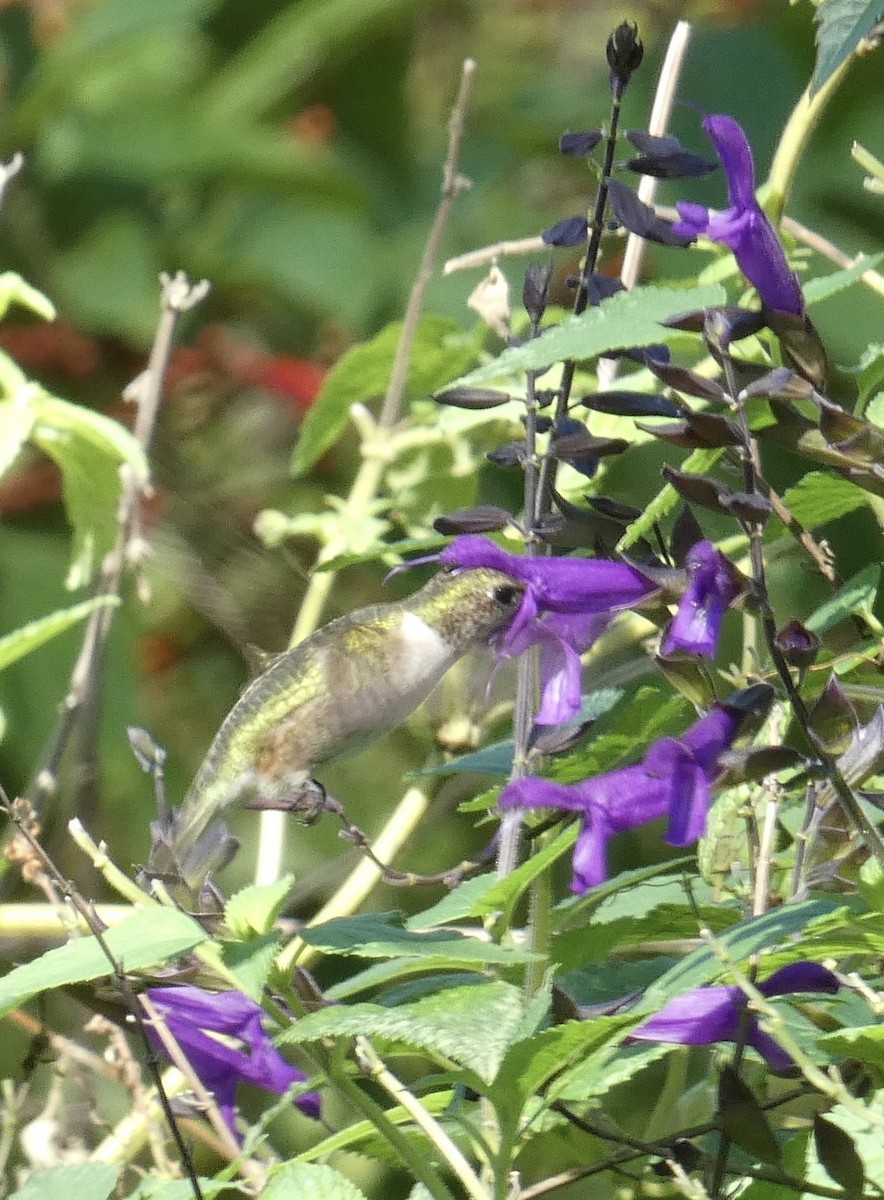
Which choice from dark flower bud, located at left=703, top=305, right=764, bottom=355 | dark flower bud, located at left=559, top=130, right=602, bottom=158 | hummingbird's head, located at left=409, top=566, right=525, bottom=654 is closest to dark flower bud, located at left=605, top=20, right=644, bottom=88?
dark flower bud, located at left=559, top=130, right=602, bottom=158

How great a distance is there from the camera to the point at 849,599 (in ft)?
2.55

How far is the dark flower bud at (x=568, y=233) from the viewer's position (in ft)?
2.67

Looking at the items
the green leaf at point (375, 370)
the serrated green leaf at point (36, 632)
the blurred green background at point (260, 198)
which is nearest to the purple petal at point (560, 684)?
the serrated green leaf at point (36, 632)

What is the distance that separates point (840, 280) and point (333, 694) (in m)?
0.59

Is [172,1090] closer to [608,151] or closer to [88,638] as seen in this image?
[88,638]

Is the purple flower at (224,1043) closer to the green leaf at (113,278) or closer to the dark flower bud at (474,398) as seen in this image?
the dark flower bud at (474,398)

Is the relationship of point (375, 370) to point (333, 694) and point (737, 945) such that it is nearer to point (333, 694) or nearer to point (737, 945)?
point (333, 694)

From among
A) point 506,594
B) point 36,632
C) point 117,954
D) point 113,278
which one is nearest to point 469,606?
point 506,594

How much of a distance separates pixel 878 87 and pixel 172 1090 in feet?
7.07

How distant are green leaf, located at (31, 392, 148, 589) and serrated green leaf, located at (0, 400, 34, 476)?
16mm

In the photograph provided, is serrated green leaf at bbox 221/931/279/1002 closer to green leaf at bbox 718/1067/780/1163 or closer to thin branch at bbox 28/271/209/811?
green leaf at bbox 718/1067/780/1163

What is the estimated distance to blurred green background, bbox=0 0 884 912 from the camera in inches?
83.9

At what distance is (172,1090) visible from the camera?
1172 millimetres

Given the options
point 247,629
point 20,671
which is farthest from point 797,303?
point 20,671
